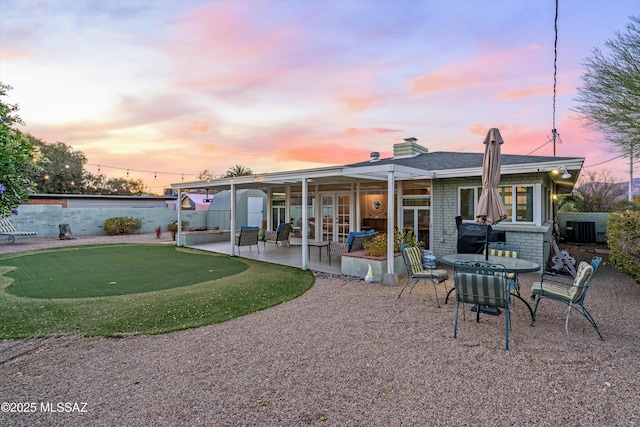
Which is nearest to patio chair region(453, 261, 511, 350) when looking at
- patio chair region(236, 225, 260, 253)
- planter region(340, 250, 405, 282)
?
planter region(340, 250, 405, 282)

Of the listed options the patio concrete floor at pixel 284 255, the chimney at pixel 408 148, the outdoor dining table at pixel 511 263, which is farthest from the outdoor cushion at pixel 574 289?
the chimney at pixel 408 148

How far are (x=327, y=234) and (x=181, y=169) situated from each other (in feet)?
99.2

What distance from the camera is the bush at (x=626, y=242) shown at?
233 inches

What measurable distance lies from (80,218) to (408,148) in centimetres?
1825

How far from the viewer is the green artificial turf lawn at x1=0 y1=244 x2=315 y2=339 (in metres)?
4.63

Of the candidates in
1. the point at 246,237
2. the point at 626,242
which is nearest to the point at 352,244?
the point at 246,237

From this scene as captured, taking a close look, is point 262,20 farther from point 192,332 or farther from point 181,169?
point 181,169

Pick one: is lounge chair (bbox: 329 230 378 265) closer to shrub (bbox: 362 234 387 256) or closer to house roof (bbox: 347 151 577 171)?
shrub (bbox: 362 234 387 256)

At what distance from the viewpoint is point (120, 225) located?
1880 centimetres

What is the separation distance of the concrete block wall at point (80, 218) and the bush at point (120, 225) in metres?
0.40

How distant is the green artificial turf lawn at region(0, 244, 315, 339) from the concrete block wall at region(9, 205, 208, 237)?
7.13 metres

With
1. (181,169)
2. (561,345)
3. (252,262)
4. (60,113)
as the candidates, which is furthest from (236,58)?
(181,169)

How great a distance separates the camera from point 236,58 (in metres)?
10.1

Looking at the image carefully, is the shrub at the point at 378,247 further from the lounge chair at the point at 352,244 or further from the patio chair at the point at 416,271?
the patio chair at the point at 416,271
